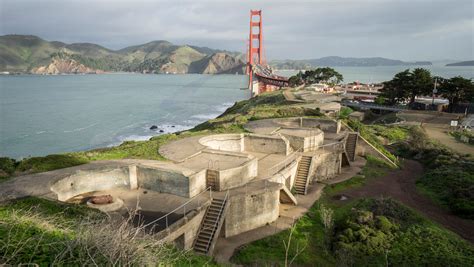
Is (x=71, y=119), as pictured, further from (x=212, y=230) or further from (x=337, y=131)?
(x=212, y=230)

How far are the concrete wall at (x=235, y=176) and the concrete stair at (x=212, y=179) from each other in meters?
0.18

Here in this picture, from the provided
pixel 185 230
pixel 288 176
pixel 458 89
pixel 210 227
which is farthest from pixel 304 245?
pixel 458 89

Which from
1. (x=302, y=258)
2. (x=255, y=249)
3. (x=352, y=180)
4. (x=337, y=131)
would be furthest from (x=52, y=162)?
(x=337, y=131)

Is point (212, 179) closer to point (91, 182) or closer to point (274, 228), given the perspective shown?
point (274, 228)

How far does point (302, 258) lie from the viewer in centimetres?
1120

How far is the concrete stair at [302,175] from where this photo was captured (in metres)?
16.5

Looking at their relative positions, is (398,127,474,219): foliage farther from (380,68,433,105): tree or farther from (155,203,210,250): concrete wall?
(380,68,433,105): tree

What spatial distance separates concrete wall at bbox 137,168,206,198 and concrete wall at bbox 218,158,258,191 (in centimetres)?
71

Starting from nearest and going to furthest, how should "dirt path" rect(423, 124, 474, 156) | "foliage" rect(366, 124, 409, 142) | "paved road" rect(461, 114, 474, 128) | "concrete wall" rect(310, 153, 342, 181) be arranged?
"concrete wall" rect(310, 153, 342, 181), "dirt path" rect(423, 124, 474, 156), "foliage" rect(366, 124, 409, 142), "paved road" rect(461, 114, 474, 128)

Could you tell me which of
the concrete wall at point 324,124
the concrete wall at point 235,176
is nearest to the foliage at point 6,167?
the concrete wall at point 235,176

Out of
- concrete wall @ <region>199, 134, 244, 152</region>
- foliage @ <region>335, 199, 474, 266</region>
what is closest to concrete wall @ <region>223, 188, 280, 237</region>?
foliage @ <region>335, 199, 474, 266</region>

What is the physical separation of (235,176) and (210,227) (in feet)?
7.96

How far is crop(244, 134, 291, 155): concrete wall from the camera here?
17609 mm

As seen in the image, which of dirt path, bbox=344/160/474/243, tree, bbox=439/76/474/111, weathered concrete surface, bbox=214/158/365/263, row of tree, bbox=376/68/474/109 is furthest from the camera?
row of tree, bbox=376/68/474/109
